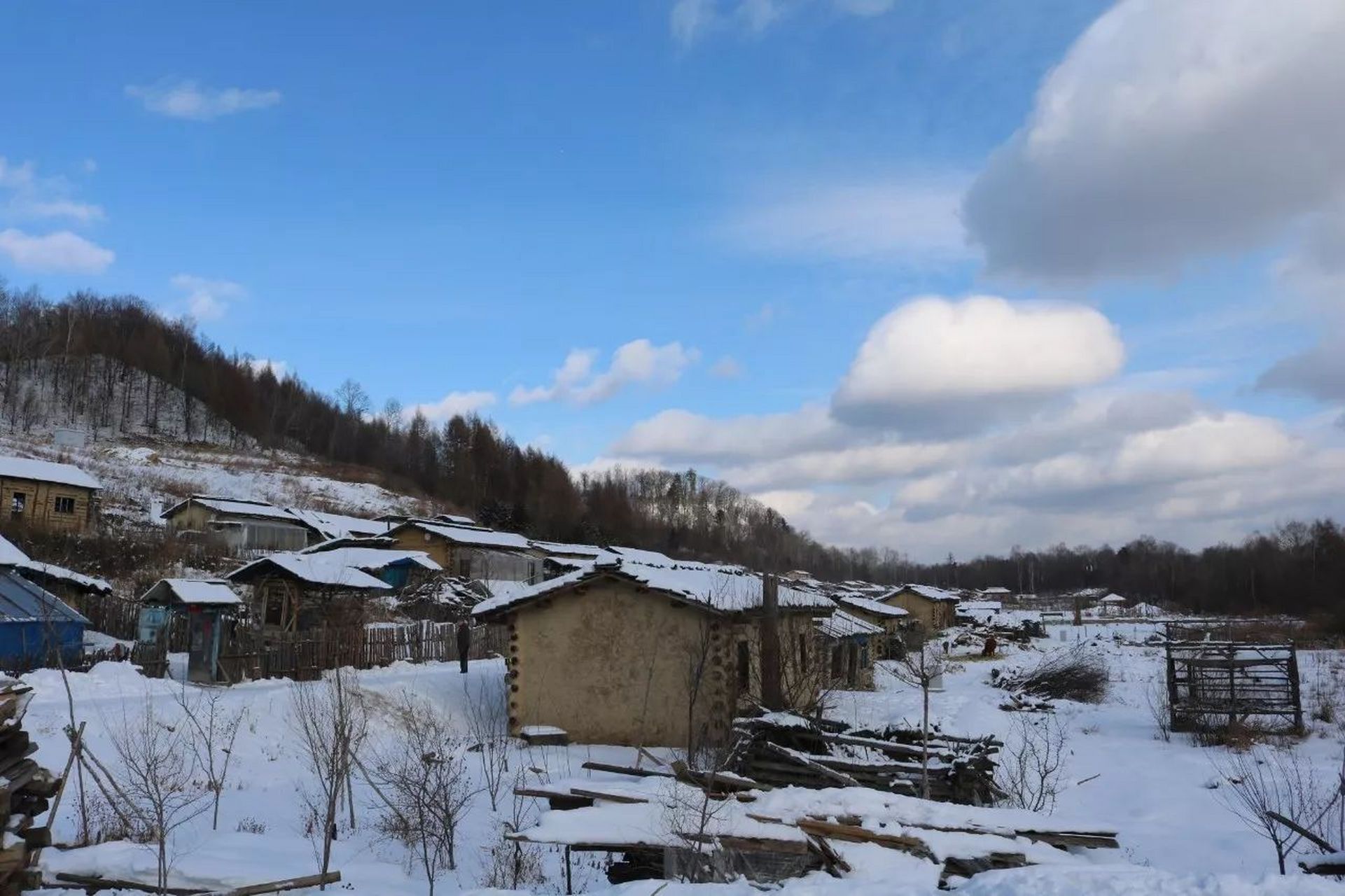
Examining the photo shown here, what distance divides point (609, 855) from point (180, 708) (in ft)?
43.6

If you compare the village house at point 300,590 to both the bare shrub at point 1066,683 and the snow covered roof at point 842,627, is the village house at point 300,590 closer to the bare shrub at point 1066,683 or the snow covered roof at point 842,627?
the snow covered roof at point 842,627

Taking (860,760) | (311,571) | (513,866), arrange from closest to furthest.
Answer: (513,866), (860,760), (311,571)

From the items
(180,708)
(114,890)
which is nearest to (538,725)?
(180,708)

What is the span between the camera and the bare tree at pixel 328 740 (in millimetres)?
11422

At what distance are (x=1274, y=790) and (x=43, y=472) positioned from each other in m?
53.9

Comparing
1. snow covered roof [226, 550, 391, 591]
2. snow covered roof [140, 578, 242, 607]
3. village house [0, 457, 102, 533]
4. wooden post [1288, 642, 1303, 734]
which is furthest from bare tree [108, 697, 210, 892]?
village house [0, 457, 102, 533]

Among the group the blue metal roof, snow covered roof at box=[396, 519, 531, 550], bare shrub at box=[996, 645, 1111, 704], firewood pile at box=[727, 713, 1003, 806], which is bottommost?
bare shrub at box=[996, 645, 1111, 704]

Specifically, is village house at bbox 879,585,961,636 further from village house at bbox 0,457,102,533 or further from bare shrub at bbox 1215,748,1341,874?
village house at bbox 0,457,102,533

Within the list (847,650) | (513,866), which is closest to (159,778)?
(513,866)

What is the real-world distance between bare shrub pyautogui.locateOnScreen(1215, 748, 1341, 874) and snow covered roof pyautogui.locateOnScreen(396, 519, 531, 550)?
45.3 meters

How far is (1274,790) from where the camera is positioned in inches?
577

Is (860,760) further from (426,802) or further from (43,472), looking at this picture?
(43,472)

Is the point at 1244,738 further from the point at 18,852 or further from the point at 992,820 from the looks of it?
the point at 18,852

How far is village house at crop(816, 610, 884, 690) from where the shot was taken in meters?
28.8
